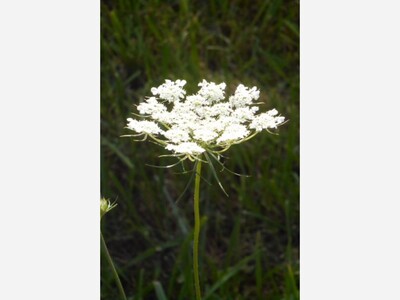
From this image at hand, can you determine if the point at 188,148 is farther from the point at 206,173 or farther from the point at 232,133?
the point at 206,173

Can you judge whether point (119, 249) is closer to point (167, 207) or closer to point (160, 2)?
point (167, 207)

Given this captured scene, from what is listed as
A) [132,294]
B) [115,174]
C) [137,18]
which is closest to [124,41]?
[137,18]

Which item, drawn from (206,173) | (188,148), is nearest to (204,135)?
(188,148)

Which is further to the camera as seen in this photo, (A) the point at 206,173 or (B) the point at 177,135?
A: (A) the point at 206,173

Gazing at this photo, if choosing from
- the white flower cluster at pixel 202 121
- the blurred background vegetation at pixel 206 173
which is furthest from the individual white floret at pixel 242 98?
the blurred background vegetation at pixel 206 173

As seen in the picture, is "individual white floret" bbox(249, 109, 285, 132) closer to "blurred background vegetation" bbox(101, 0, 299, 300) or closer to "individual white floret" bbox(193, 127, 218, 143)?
"individual white floret" bbox(193, 127, 218, 143)

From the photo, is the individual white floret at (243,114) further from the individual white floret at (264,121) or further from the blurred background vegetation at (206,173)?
the blurred background vegetation at (206,173)

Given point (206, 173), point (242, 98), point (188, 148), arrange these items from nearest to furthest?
point (188, 148) → point (242, 98) → point (206, 173)
